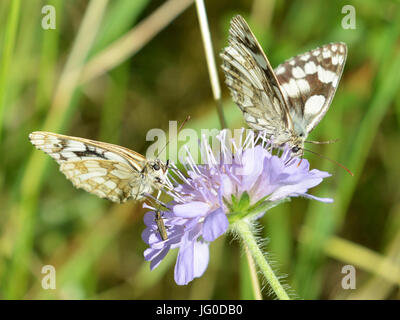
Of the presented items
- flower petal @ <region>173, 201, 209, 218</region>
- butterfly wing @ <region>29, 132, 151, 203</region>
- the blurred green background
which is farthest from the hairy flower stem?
the blurred green background

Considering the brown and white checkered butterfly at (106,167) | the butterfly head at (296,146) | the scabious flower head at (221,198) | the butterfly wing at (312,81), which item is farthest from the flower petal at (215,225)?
the butterfly wing at (312,81)

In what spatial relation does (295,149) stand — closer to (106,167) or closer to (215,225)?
(215,225)

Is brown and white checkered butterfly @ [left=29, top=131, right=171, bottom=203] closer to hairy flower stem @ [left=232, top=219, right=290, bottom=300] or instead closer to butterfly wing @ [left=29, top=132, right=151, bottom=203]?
butterfly wing @ [left=29, top=132, right=151, bottom=203]

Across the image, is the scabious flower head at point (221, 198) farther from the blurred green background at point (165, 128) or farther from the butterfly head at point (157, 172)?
the blurred green background at point (165, 128)

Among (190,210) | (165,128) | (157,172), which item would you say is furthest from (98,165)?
(165,128)
